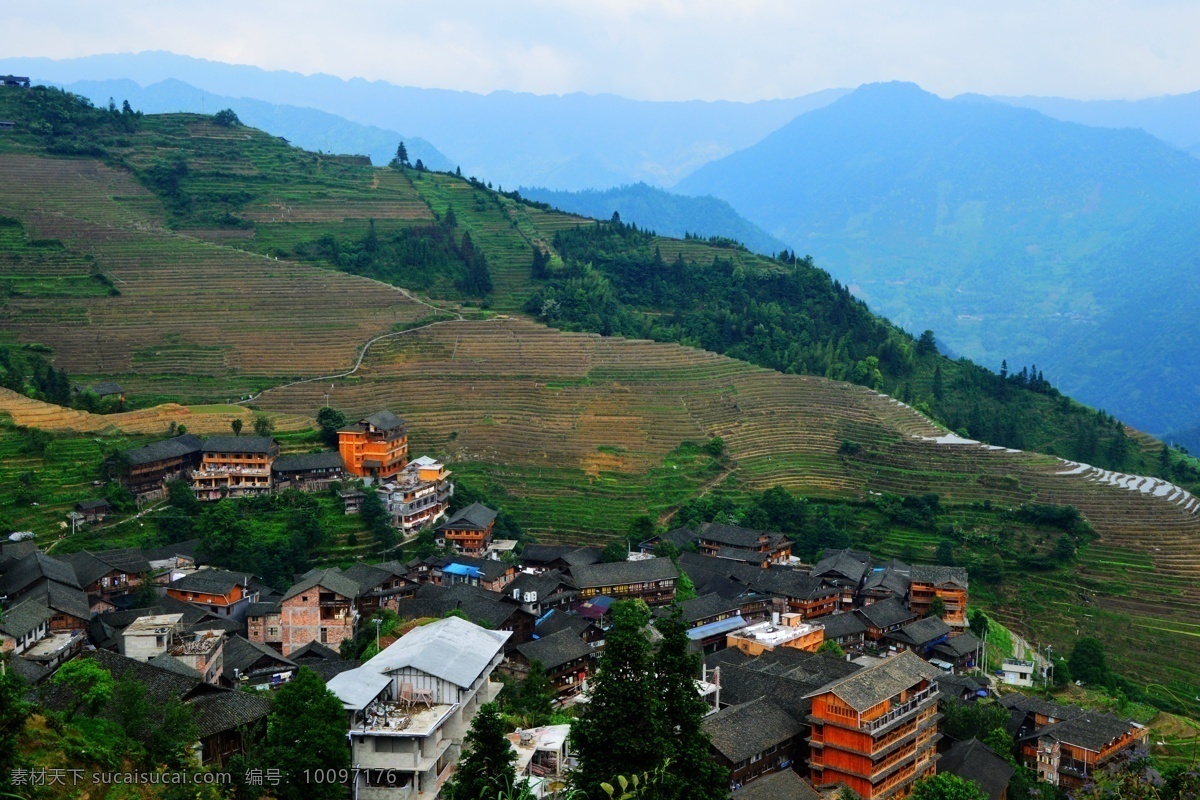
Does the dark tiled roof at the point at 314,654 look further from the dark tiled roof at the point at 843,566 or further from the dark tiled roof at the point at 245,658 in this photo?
the dark tiled roof at the point at 843,566

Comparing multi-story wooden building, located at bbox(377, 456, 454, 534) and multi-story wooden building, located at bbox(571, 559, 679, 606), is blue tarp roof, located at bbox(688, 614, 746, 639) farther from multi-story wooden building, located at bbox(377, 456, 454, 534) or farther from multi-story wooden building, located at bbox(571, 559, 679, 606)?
multi-story wooden building, located at bbox(377, 456, 454, 534)

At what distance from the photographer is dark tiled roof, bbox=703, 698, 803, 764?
1898 cm

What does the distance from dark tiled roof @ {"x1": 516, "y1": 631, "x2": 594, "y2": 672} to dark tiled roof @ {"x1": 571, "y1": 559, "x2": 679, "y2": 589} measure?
439 centimetres

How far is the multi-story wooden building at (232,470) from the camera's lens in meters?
32.4

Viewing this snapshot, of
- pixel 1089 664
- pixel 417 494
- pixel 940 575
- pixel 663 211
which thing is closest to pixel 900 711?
pixel 1089 664

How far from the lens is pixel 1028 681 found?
28172 mm

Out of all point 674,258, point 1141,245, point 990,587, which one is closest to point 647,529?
point 990,587

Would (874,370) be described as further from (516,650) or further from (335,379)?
(516,650)

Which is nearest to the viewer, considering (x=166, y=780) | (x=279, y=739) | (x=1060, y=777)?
(x=166, y=780)

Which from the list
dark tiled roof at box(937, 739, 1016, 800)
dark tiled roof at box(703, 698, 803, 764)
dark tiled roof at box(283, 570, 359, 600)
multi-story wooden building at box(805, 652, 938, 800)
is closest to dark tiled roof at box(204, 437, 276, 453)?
dark tiled roof at box(283, 570, 359, 600)

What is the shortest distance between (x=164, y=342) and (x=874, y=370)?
3055 cm

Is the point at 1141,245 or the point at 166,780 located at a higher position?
the point at 1141,245

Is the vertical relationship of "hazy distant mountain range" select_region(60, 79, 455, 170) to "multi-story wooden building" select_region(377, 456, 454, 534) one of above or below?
above

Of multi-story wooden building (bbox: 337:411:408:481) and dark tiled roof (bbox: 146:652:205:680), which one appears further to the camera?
multi-story wooden building (bbox: 337:411:408:481)
